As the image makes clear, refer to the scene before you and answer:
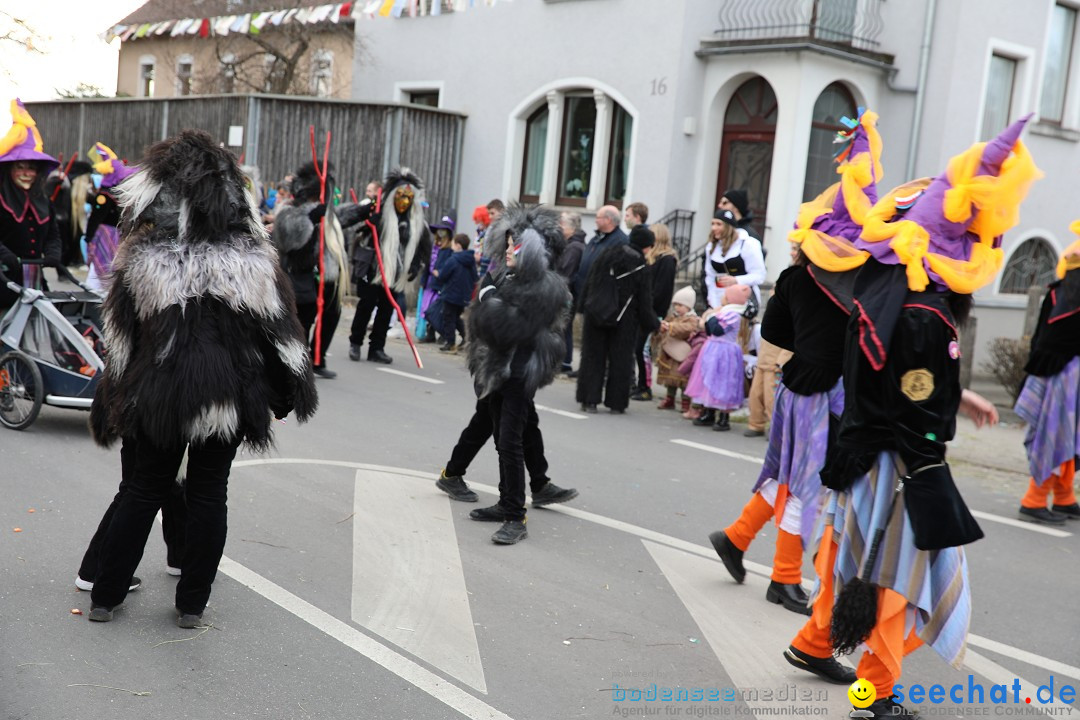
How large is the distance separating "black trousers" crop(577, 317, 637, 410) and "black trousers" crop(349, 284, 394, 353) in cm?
302

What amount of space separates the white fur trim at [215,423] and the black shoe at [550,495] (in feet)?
9.23

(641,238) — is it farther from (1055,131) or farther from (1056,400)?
(1055,131)

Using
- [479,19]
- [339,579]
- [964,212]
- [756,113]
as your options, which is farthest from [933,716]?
[479,19]

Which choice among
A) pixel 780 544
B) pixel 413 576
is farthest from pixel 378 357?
pixel 780 544

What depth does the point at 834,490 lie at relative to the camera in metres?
4.17

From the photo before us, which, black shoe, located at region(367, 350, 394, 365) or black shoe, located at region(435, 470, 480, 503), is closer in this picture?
black shoe, located at region(435, 470, 480, 503)

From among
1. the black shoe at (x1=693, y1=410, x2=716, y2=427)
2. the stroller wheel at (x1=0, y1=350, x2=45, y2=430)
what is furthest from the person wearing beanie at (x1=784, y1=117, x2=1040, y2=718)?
the black shoe at (x1=693, y1=410, x2=716, y2=427)

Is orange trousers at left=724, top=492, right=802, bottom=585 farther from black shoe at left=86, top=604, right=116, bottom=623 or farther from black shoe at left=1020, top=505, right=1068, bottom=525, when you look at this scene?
black shoe at left=1020, top=505, right=1068, bottom=525

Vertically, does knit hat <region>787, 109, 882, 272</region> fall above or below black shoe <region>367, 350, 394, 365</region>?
above

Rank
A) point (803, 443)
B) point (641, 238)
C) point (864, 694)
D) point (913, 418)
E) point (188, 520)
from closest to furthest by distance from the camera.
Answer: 1. point (913, 418)
2. point (864, 694)
3. point (188, 520)
4. point (803, 443)
5. point (641, 238)

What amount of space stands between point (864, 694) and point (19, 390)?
20.8 ft

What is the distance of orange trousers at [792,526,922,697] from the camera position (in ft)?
13.0

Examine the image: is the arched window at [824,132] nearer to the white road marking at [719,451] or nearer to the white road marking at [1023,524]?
the white road marking at [719,451]

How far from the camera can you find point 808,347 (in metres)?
4.70
